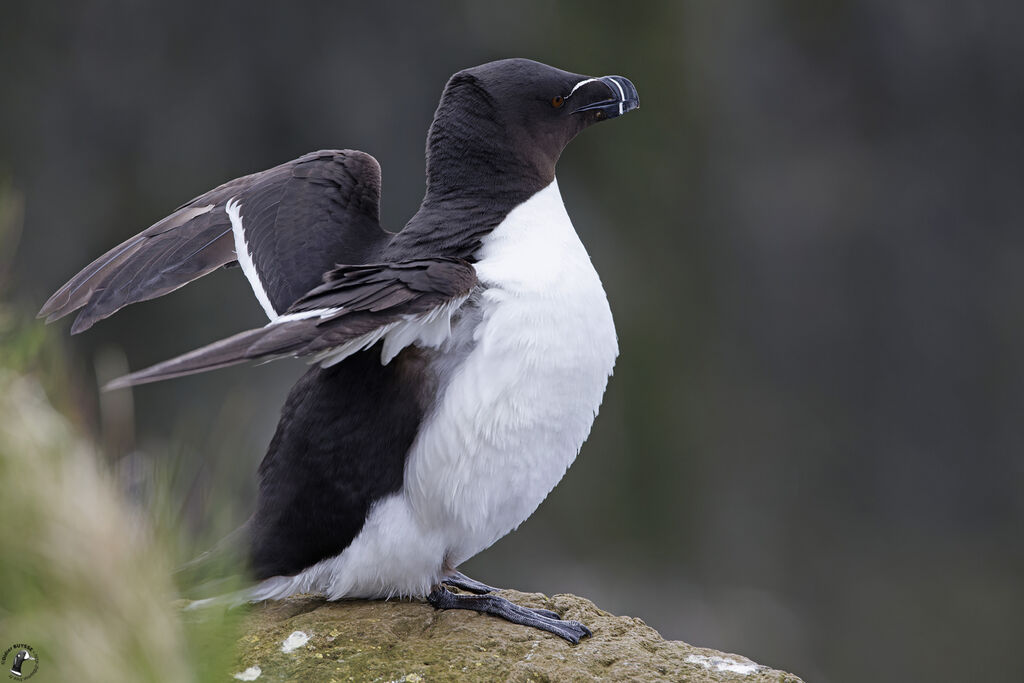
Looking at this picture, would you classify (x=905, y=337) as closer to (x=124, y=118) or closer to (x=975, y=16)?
(x=975, y=16)

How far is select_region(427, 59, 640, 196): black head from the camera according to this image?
3.02 meters

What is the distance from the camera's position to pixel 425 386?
2.63m

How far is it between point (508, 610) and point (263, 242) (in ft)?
3.73

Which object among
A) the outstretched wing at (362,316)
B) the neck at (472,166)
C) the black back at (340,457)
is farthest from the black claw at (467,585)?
the neck at (472,166)

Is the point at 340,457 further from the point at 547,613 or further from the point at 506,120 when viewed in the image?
the point at 506,120

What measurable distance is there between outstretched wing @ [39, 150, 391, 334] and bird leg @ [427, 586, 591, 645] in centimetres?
82

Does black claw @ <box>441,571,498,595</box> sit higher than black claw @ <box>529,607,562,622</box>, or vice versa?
black claw @ <box>441,571,498,595</box>

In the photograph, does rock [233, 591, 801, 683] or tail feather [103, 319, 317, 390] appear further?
rock [233, 591, 801, 683]

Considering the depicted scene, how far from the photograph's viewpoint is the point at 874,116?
895 cm

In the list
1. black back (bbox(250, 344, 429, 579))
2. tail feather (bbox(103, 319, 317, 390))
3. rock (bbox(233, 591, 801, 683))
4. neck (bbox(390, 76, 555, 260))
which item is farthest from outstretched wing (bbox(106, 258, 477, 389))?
rock (bbox(233, 591, 801, 683))

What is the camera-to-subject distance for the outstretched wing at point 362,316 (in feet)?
6.75

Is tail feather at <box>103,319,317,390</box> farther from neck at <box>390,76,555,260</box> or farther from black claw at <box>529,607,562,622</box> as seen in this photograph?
black claw at <box>529,607,562,622</box>

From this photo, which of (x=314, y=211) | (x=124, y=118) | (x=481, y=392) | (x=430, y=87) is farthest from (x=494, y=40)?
(x=481, y=392)

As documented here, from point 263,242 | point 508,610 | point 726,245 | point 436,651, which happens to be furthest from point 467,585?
point 726,245
